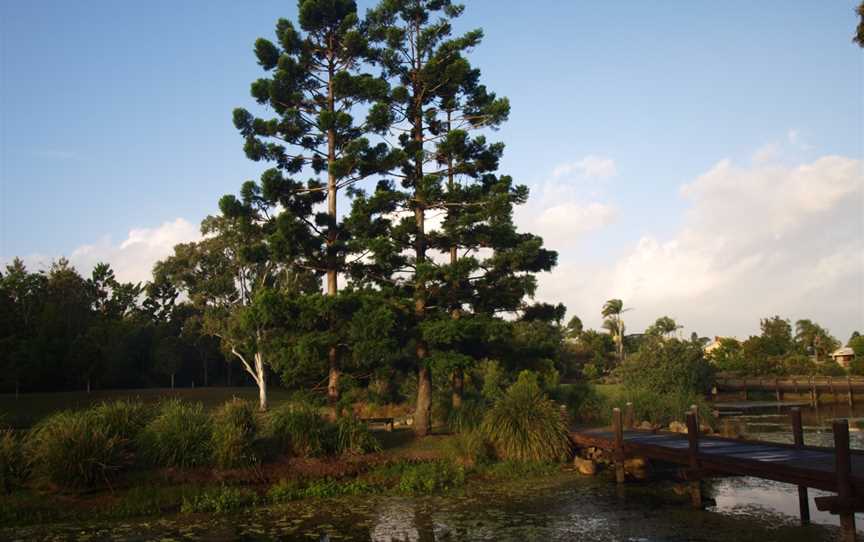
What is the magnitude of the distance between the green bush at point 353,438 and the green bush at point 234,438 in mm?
1955

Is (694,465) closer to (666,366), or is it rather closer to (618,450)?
(618,450)

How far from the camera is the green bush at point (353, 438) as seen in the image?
15.1m

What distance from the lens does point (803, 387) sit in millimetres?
40250

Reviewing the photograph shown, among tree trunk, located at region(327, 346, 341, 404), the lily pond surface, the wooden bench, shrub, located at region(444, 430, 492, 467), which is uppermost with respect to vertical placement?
tree trunk, located at region(327, 346, 341, 404)

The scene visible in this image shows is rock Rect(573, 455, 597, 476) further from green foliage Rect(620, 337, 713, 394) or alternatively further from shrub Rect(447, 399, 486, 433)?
green foliage Rect(620, 337, 713, 394)

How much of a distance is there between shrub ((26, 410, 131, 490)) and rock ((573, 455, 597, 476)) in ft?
31.4

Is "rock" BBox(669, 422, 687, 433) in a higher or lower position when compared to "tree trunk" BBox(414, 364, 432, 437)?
lower

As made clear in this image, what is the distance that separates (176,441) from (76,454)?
1912mm

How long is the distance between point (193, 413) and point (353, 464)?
3576mm

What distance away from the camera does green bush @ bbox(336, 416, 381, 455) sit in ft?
49.4

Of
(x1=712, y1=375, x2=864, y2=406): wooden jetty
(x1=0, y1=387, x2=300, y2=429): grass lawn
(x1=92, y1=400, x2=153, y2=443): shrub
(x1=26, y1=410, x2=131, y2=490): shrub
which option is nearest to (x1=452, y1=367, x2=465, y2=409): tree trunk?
(x1=92, y1=400, x2=153, y2=443): shrub

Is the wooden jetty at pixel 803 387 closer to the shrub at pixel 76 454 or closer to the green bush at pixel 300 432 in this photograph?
the green bush at pixel 300 432

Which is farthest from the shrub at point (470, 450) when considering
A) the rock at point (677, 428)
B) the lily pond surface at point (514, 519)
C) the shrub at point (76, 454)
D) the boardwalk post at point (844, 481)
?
the boardwalk post at point (844, 481)

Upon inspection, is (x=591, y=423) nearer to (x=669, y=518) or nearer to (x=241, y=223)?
(x=669, y=518)
